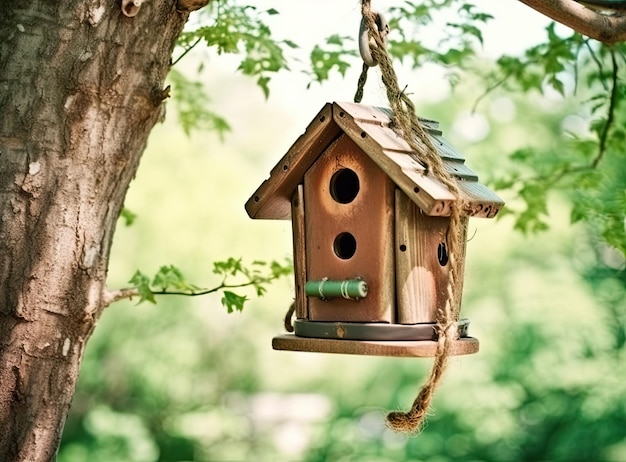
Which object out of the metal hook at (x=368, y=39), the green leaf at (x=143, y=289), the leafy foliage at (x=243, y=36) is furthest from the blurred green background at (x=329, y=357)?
the metal hook at (x=368, y=39)

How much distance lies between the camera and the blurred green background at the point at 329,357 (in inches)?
266

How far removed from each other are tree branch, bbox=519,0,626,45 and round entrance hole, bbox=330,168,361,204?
56 centimetres

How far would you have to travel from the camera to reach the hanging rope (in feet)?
6.05

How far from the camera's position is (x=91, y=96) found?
1.89m

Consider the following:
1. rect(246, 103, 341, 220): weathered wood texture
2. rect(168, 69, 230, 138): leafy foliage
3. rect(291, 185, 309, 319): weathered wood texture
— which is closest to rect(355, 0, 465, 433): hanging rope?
rect(246, 103, 341, 220): weathered wood texture

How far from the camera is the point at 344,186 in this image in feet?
6.86

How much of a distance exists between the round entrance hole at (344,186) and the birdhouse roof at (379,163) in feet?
0.23

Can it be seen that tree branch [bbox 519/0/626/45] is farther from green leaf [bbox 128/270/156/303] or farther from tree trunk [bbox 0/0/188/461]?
green leaf [bbox 128/270/156/303]

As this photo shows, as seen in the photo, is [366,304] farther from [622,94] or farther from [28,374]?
[622,94]

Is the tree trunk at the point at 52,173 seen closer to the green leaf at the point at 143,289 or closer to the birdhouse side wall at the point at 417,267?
the green leaf at the point at 143,289

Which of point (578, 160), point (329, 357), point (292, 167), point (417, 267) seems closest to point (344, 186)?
point (292, 167)

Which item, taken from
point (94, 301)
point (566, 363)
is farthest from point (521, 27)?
point (94, 301)

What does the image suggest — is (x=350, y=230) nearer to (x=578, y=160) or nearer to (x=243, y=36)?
(x=243, y=36)

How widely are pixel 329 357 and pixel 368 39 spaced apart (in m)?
5.95
